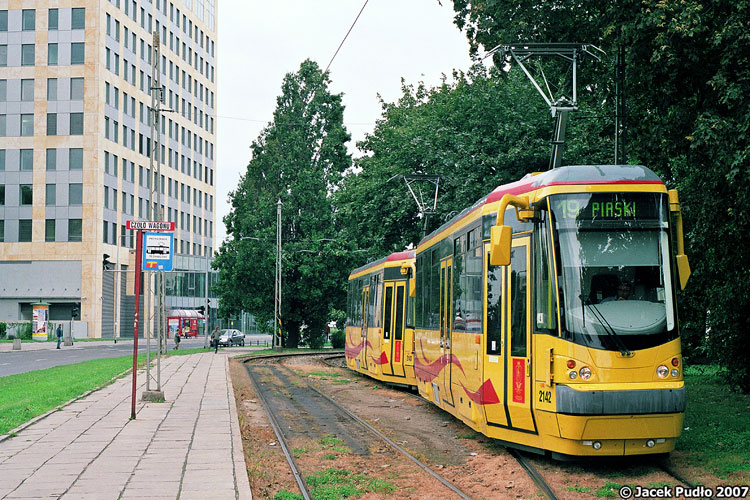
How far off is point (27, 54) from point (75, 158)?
10353 mm

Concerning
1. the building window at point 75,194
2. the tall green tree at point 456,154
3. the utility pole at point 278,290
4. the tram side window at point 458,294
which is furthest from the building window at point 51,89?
the tram side window at point 458,294

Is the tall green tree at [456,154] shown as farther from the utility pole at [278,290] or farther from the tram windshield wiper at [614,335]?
the tram windshield wiper at [614,335]

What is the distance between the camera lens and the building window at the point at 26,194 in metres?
77.8

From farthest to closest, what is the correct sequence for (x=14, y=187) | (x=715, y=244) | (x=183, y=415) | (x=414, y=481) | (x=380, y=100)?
(x=14, y=187) → (x=380, y=100) → (x=183, y=415) → (x=715, y=244) → (x=414, y=481)

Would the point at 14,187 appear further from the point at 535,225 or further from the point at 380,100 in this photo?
the point at 535,225

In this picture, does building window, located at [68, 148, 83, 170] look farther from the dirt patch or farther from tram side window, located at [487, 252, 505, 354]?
tram side window, located at [487, 252, 505, 354]

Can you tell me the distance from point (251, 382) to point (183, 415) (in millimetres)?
10257

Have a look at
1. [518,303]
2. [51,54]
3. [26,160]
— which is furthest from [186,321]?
[518,303]

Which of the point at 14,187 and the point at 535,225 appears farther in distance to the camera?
the point at 14,187

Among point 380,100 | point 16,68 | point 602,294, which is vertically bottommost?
point 602,294

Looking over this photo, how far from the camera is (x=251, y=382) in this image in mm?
25625

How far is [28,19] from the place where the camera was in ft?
258

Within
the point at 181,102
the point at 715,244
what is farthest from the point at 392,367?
the point at 181,102

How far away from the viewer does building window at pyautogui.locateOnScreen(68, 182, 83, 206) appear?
253ft
